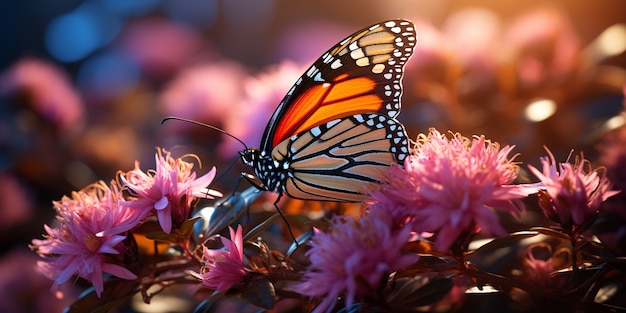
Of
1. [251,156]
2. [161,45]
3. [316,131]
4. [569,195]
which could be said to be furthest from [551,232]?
[161,45]

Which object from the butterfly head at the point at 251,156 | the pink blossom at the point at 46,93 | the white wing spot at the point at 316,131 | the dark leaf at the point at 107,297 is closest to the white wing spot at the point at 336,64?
the white wing spot at the point at 316,131

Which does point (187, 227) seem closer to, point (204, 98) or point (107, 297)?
point (107, 297)

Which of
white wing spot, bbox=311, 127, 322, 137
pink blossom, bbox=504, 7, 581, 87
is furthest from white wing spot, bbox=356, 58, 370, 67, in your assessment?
pink blossom, bbox=504, 7, 581, 87

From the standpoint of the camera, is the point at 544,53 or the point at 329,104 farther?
the point at 544,53

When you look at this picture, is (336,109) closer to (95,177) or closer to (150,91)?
(95,177)

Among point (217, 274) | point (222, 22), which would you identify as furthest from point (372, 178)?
point (222, 22)

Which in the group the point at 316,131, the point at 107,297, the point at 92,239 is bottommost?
the point at 107,297

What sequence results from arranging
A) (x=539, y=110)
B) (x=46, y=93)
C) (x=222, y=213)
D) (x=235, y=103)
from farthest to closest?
(x=46, y=93) < (x=235, y=103) < (x=539, y=110) < (x=222, y=213)
